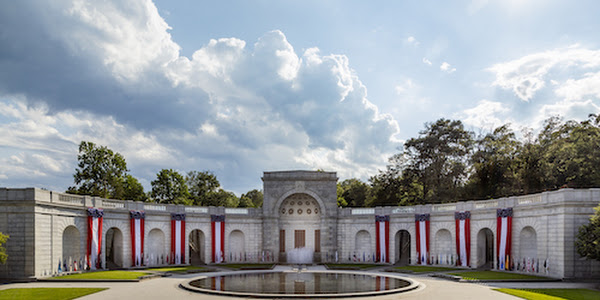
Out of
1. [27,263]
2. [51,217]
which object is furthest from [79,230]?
[27,263]

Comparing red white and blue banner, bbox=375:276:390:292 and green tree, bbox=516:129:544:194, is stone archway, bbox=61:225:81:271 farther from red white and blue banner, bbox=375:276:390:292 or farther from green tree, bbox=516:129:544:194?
green tree, bbox=516:129:544:194

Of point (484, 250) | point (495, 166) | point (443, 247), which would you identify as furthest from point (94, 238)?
point (495, 166)

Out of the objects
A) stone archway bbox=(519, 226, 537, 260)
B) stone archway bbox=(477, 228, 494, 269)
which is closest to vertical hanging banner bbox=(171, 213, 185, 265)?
stone archway bbox=(477, 228, 494, 269)

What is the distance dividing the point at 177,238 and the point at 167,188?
21638 millimetres

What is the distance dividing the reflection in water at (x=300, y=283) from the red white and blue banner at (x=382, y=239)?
535 inches

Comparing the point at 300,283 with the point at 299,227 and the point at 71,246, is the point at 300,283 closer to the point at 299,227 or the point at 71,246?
the point at 71,246

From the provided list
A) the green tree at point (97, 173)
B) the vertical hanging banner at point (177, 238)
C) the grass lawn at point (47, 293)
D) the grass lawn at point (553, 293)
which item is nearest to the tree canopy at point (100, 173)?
the green tree at point (97, 173)

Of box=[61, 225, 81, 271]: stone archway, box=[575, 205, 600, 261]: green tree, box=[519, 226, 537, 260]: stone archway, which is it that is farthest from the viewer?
box=[519, 226, 537, 260]: stone archway

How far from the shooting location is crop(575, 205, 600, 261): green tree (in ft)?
93.4

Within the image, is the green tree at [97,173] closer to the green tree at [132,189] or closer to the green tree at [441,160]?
the green tree at [132,189]

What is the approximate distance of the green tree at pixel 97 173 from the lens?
5934cm

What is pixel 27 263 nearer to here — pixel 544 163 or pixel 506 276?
pixel 506 276

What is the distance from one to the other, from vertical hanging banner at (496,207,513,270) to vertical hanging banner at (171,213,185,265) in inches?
1185

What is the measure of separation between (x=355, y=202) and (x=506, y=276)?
50.3m
